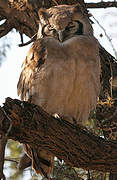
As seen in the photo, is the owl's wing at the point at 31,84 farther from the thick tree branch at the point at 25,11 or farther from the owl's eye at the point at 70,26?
the thick tree branch at the point at 25,11

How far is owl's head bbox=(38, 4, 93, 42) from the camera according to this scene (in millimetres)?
5188

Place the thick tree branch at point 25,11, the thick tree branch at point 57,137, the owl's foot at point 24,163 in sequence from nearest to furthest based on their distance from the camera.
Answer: the thick tree branch at point 57,137
the owl's foot at point 24,163
the thick tree branch at point 25,11

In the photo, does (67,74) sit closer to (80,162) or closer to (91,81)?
(91,81)

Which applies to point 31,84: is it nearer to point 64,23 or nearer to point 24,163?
point 64,23

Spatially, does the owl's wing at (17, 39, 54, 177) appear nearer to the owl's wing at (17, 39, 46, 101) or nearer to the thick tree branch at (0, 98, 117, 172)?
the owl's wing at (17, 39, 46, 101)

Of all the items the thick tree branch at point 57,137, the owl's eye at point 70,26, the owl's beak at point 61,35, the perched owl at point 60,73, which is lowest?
the thick tree branch at point 57,137

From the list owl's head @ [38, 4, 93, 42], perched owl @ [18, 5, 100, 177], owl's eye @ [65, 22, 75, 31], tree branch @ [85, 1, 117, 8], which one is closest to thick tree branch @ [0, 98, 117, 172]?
perched owl @ [18, 5, 100, 177]

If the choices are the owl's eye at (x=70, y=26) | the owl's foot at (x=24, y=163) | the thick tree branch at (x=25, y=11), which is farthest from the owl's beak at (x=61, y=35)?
the owl's foot at (x=24, y=163)

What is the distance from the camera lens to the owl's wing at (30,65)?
5.00 metres

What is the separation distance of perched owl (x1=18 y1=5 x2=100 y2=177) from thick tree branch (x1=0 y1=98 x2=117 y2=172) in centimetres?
73

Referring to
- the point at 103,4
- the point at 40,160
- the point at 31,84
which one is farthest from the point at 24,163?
the point at 103,4

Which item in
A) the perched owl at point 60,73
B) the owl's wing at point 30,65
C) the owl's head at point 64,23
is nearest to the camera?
the perched owl at point 60,73

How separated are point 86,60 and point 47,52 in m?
0.41

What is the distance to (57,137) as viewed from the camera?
13.3 ft
